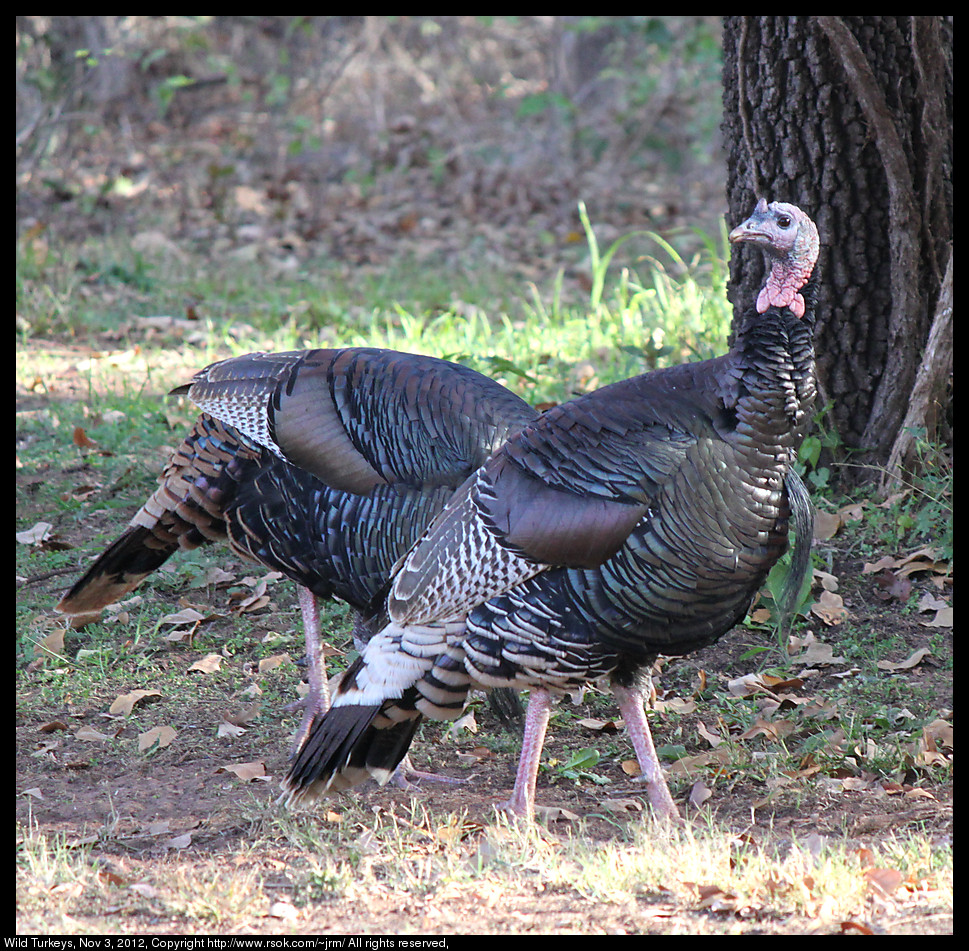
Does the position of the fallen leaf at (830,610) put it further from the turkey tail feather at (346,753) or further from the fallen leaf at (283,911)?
the fallen leaf at (283,911)

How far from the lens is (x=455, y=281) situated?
8289 millimetres

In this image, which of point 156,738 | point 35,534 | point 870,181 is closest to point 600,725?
point 156,738

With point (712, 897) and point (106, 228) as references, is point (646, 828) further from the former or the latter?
point (106, 228)

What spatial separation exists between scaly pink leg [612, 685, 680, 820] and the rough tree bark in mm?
1725

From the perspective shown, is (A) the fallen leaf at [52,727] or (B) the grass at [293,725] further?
(A) the fallen leaf at [52,727]

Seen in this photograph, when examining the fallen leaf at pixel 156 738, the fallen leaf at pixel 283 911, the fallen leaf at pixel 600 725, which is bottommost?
the fallen leaf at pixel 156 738

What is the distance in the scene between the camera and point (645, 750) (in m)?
3.32

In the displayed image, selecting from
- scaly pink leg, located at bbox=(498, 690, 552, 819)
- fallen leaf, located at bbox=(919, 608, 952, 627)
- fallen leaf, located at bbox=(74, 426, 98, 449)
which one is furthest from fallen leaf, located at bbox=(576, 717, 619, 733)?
fallen leaf, located at bbox=(74, 426, 98, 449)

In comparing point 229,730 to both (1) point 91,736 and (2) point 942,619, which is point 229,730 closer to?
(1) point 91,736

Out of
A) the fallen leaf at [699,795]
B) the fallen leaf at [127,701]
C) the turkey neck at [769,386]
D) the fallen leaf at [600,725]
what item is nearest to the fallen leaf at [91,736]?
the fallen leaf at [127,701]

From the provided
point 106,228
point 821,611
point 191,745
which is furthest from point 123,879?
point 106,228

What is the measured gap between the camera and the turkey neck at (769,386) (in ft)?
10.0

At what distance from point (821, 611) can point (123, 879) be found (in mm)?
2498

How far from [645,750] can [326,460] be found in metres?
1.27
